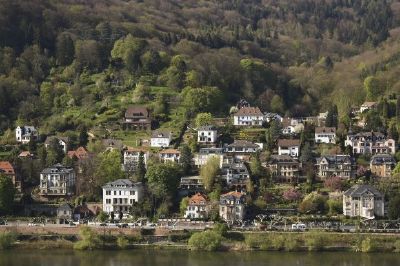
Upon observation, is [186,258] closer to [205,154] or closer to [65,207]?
[65,207]

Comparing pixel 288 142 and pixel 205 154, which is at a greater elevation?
pixel 288 142

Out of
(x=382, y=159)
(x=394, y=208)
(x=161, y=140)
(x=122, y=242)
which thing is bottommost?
(x=122, y=242)

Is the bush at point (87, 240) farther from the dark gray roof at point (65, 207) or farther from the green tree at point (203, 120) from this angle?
the green tree at point (203, 120)

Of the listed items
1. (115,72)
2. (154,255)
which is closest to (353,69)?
(115,72)

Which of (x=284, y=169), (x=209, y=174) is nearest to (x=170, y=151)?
(x=209, y=174)

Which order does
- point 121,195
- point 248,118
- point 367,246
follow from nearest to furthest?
point 367,246 → point 121,195 → point 248,118

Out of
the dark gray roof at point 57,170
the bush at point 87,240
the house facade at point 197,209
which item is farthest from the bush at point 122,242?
the dark gray roof at point 57,170

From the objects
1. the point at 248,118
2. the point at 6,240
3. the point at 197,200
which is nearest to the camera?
the point at 6,240
